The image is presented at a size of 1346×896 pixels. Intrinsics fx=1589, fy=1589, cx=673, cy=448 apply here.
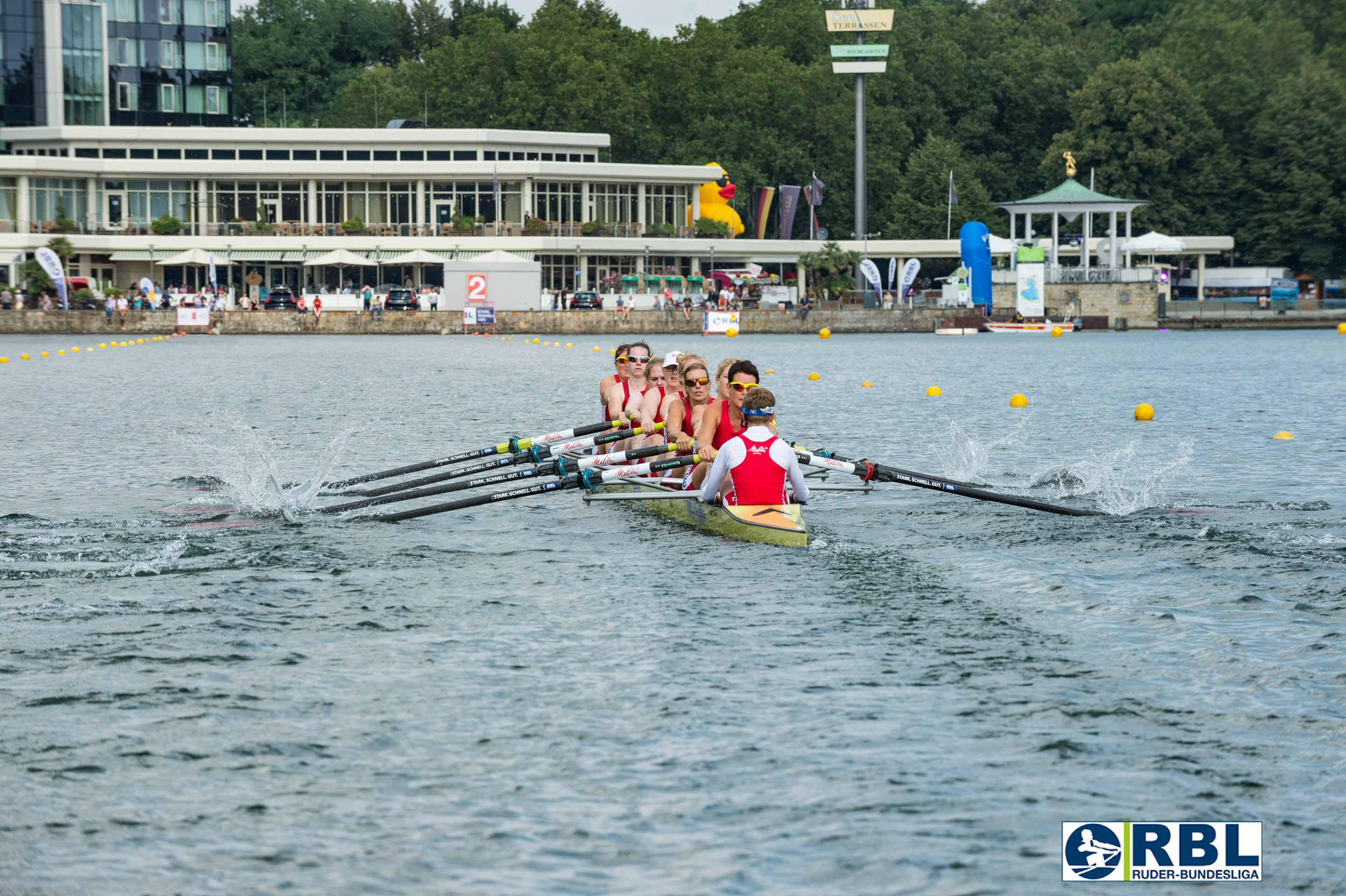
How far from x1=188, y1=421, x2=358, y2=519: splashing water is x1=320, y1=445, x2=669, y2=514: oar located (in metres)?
0.49

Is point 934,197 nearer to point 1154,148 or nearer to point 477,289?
point 1154,148

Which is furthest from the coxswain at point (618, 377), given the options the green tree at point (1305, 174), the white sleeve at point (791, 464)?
the green tree at point (1305, 174)

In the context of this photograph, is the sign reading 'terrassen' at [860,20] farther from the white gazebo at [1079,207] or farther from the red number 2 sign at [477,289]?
the red number 2 sign at [477,289]

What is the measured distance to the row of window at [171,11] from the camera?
320ft

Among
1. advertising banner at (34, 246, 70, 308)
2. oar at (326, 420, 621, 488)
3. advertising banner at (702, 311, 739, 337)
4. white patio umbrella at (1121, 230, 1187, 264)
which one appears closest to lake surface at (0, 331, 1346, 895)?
oar at (326, 420, 621, 488)

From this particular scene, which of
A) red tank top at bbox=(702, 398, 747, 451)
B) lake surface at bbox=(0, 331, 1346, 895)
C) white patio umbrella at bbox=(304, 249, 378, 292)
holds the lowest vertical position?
lake surface at bbox=(0, 331, 1346, 895)

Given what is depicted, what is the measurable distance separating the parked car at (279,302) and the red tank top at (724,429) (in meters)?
65.1

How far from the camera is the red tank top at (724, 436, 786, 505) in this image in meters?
14.7

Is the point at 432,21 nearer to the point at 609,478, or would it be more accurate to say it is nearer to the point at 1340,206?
the point at 1340,206

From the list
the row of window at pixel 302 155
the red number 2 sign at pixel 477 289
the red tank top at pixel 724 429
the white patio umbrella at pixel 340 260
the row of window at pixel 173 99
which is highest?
the row of window at pixel 173 99

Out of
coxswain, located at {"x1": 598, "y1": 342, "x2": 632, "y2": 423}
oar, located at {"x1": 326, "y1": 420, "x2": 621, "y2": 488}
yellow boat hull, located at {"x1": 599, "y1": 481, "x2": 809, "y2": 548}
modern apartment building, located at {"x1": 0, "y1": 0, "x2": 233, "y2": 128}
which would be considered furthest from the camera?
modern apartment building, located at {"x1": 0, "y1": 0, "x2": 233, "y2": 128}

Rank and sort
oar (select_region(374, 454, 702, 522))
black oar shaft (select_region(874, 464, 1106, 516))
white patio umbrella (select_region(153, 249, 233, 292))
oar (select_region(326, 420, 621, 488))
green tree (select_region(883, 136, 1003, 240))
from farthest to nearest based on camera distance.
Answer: green tree (select_region(883, 136, 1003, 240)), white patio umbrella (select_region(153, 249, 233, 292)), oar (select_region(326, 420, 621, 488)), black oar shaft (select_region(874, 464, 1106, 516)), oar (select_region(374, 454, 702, 522))

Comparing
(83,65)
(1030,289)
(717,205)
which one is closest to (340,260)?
(717,205)

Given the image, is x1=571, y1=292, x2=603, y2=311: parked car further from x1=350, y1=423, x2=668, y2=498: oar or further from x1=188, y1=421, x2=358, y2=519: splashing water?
x1=350, y1=423, x2=668, y2=498: oar
